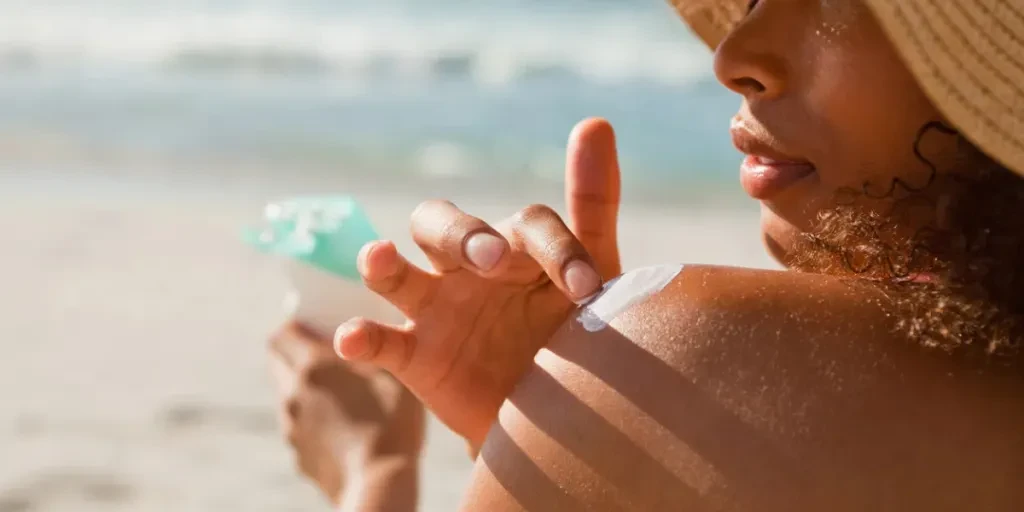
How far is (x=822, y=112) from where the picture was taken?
4.37 feet

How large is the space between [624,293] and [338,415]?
1.12 metres

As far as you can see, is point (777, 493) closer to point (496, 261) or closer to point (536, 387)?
point (536, 387)

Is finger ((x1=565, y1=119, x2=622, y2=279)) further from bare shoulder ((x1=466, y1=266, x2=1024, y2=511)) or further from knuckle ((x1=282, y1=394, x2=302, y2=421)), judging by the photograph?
knuckle ((x1=282, y1=394, x2=302, y2=421))

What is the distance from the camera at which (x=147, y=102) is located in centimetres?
821

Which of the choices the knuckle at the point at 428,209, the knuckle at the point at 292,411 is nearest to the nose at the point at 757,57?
the knuckle at the point at 428,209

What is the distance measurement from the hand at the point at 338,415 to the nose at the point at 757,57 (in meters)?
1.04

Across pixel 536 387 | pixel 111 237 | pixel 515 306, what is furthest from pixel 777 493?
pixel 111 237

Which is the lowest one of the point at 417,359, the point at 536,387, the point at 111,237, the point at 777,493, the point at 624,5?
the point at 777,493

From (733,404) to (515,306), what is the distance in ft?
1.64

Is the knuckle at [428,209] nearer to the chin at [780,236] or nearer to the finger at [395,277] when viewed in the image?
the finger at [395,277]

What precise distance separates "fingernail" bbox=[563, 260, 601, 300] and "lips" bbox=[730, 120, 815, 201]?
0.73ft

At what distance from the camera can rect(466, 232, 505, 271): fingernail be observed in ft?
4.36

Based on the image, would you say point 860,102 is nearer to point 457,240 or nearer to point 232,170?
point 457,240

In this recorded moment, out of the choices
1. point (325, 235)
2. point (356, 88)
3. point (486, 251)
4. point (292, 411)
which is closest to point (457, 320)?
point (486, 251)
